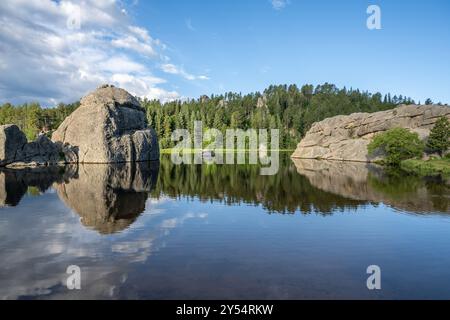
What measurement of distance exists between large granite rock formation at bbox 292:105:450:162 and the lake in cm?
6540

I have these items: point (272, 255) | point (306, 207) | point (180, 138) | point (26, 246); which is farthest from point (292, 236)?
point (180, 138)

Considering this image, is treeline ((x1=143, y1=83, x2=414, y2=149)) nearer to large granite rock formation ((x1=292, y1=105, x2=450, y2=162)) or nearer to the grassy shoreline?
large granite rock formation ((x1=292, y1=105, x2=450, y2=162))

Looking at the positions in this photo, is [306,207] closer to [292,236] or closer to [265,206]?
[265,206]

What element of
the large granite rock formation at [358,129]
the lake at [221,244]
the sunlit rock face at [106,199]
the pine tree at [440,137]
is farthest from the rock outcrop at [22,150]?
the pine tree at [440,137]

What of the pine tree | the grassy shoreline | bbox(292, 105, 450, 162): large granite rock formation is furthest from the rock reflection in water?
bbox(292, 105, 450, 162): large granite rock formation

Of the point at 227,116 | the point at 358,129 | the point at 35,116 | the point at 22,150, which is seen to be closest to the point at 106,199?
the point at 22,150

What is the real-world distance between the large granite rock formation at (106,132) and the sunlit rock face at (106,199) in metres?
26.4

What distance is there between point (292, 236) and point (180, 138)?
13649 centimetres

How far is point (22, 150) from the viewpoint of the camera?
65438mm

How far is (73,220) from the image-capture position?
23.9 meters

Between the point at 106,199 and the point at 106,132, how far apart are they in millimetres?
44077

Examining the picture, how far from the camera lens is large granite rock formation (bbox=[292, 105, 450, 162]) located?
9394 cm

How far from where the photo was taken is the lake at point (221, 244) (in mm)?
13391

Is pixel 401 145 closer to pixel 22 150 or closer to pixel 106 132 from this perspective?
pixel 106 132
